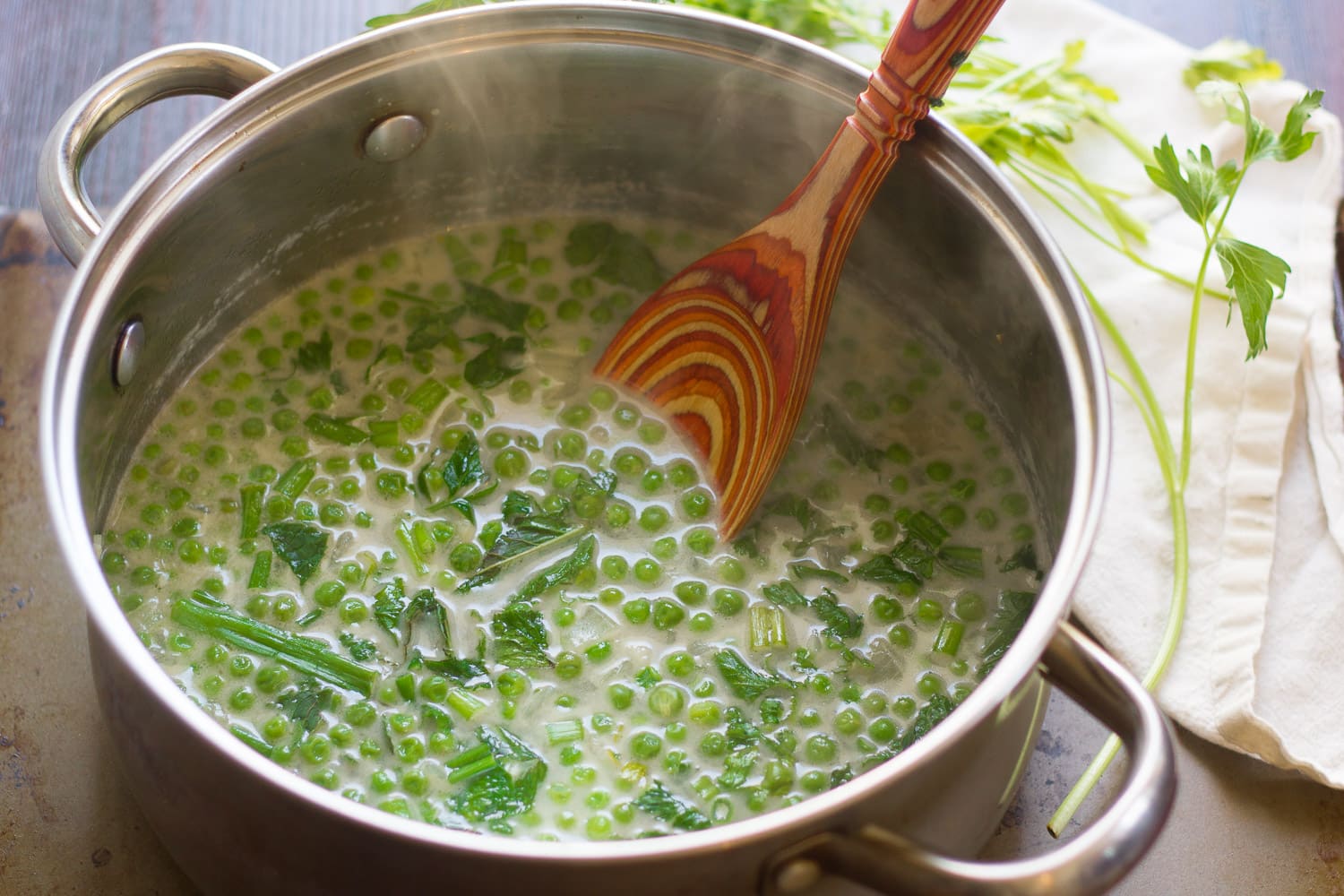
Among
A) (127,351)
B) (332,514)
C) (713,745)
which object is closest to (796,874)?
(713,745)

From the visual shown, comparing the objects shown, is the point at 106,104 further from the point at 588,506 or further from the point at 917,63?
the point at 917,63

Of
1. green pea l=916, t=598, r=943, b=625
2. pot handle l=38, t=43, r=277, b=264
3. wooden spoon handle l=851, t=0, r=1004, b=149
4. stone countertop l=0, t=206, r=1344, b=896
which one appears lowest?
stone countertop l=0, t=206, r=1344, b=896

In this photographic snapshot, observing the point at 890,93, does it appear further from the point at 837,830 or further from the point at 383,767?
the point at 383,767

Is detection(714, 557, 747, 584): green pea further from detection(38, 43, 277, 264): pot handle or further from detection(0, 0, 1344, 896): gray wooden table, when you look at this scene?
detection(38, 43, 277, 264): pot handle

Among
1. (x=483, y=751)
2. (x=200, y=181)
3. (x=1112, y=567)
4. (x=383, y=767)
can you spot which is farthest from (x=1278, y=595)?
(x=200, y=181)

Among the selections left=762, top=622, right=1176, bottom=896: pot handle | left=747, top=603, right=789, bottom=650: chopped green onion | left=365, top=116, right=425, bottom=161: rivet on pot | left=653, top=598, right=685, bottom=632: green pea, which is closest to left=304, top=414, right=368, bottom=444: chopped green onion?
left=365, top=116, right=425, bottom=161: rivet on pot

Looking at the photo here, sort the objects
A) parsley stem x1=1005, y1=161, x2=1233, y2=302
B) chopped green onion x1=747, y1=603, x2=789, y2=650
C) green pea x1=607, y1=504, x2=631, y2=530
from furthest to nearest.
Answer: parsley stem x1=1005, y1=161, x2=1233, y2=302 → green pea x1=607, y1=504, x2=631, y2=530 → chopped green onion x1=747, y1=603, x2=789, y2=650
